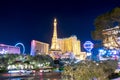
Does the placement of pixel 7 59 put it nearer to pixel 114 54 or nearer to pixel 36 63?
pixel 36 63

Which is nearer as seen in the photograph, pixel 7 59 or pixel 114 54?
pixel 7 59

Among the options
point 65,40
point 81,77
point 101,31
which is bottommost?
point 81,77

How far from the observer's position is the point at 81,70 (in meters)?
12.9

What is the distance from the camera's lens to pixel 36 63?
6481cm

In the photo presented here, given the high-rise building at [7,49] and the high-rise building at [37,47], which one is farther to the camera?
the high-rise building at [37,47]

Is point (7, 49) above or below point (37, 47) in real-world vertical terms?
below

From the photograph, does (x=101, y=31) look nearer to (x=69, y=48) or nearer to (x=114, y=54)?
(x=114, y=54)

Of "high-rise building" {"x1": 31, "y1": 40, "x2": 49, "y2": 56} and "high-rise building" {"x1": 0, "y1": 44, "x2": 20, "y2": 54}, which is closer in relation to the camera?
"high-rise building" {"x1": 0, "y1": 44, "x2": 20, "y2": 54}

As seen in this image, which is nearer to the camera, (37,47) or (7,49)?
(7,49)

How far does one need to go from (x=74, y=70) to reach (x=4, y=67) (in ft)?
141

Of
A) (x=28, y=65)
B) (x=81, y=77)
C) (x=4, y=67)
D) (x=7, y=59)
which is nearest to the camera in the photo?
(x=81, y=77)

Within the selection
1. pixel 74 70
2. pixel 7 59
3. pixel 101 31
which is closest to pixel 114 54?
pixel 7 59

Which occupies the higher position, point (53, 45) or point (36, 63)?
point (53, 45)

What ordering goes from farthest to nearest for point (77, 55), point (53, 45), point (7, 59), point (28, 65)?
point (77, 55)
point (53, 45)
point (28, 65)
point (7, 59)
